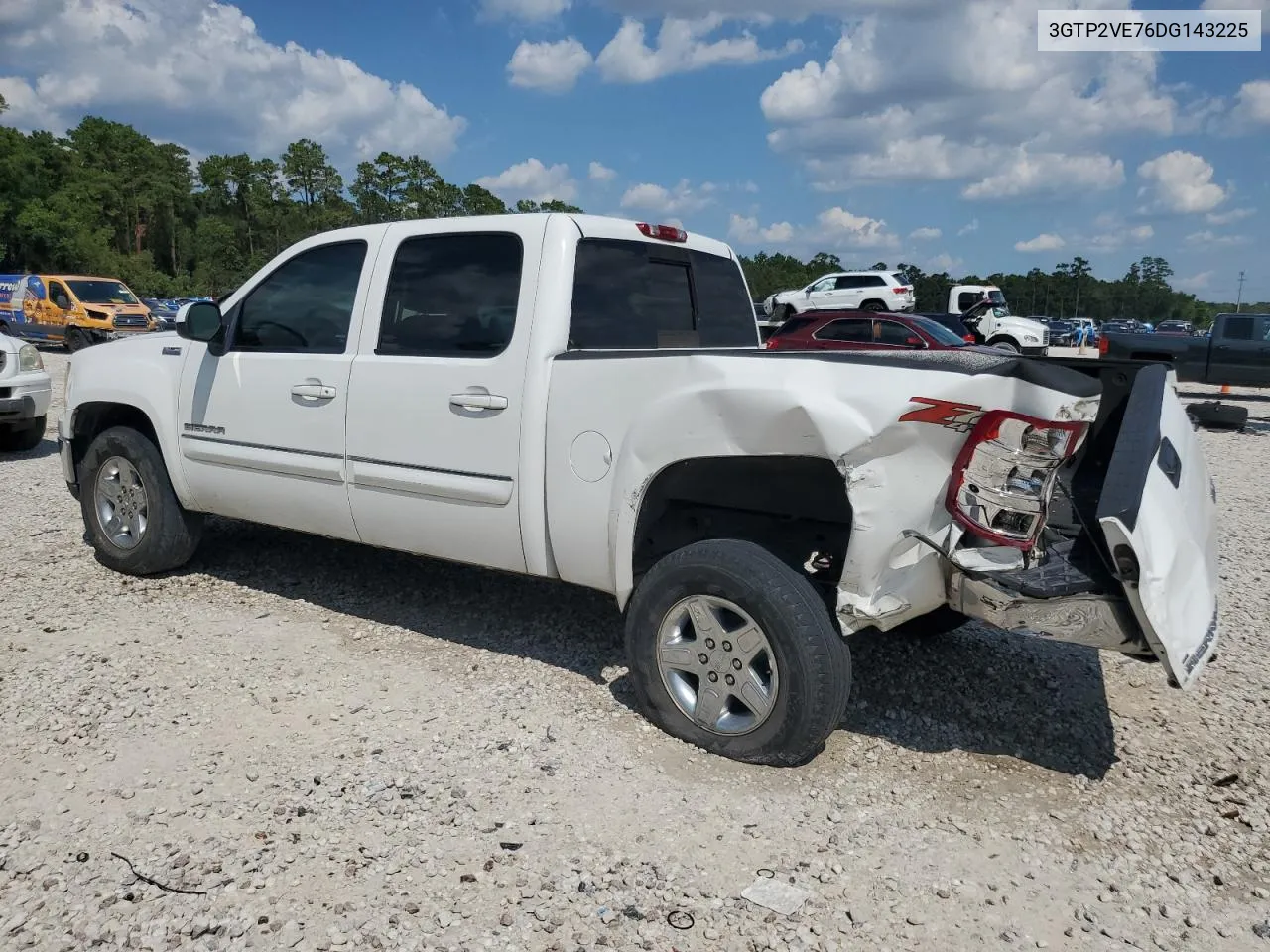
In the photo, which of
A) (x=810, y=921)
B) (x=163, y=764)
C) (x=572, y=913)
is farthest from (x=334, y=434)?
(x=810, y=921)

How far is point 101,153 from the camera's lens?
74.8 meters

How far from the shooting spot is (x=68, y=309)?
22875mm

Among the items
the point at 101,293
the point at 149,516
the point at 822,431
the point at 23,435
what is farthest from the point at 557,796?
the point at 101,293

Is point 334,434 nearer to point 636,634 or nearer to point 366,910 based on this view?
point 636,634

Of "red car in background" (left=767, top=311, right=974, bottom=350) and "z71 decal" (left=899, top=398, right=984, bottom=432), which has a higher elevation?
"z71 decal" (left=899, top=398, right=984, bottom=432)

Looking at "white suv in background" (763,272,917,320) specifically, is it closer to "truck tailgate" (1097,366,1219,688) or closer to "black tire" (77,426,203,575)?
"black tire" (77,426,203,575)

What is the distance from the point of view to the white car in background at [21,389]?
9344 millimetres

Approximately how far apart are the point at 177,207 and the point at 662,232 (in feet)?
269

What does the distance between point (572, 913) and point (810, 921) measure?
656 millimetres

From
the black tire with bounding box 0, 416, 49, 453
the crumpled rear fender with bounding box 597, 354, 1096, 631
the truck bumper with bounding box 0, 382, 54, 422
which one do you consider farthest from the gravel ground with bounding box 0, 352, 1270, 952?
the black tire with bounding box 0, 416, 49, 453

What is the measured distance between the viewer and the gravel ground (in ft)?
8.68

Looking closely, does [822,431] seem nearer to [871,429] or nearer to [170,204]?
[871,429]

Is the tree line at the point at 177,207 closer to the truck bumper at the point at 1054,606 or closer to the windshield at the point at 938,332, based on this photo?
the windshield at the point at 938,332

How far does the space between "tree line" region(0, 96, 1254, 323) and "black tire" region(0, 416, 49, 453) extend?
148ft
